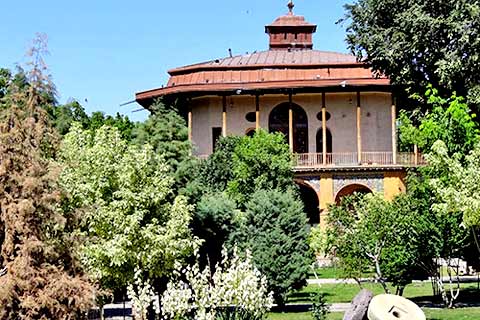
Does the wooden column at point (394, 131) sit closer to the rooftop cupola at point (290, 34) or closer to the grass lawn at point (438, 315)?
the rooftop cupola at point (290, 34)

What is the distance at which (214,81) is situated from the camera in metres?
39.3

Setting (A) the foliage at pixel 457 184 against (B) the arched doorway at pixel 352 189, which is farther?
(B) the arched doorway at pixel 352 189

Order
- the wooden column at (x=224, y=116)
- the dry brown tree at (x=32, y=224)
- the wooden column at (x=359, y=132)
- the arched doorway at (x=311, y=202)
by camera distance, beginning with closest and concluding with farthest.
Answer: the dry brown tree at (x=32, y=224) < the wooden column at (x=359, y=132) < the wooden column at (x=224, y=116) < the arched doorway at (x=311, y=202)

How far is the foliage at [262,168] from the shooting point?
30.0 meters

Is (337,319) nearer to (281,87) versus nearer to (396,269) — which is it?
(396,269)

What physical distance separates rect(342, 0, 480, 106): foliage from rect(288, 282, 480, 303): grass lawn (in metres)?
6.12

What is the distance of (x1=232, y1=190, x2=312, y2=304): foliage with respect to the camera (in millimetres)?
21312

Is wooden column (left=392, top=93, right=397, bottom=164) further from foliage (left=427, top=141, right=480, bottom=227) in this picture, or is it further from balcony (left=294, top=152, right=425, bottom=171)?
foliage (left=427, top=141, right=480, bottom=227)

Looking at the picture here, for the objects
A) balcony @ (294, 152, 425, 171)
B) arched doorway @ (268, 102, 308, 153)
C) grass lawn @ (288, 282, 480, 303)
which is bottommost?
grass lawn @ (288, 282, 480, 303)

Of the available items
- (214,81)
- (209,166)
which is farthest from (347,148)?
(209,166)

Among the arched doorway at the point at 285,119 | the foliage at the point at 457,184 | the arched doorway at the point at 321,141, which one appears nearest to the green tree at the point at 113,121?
the arched doorway at the point at 285,119

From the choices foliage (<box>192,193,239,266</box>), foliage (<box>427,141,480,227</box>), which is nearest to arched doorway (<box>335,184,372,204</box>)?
foliage (<box>192,193,239,266</box>)

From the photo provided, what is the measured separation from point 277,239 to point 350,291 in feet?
18.1

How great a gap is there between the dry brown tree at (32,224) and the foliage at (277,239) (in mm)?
8742
